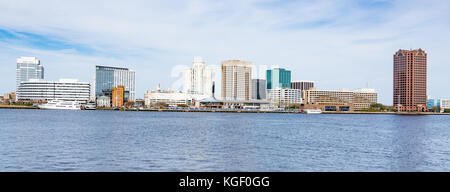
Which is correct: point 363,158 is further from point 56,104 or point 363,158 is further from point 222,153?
point 56,104

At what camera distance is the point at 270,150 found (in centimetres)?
3350

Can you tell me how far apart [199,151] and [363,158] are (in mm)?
12774

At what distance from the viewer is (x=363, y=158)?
30109 mm

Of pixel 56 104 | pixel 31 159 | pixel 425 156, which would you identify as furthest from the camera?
pixel 56 104
